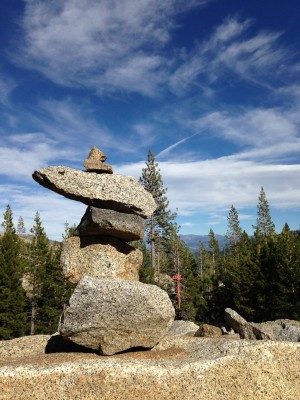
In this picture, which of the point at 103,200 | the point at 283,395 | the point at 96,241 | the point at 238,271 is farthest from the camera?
the point at 238,271

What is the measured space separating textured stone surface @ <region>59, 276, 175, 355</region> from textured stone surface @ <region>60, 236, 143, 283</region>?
149cm

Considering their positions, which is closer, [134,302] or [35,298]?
[134,302]

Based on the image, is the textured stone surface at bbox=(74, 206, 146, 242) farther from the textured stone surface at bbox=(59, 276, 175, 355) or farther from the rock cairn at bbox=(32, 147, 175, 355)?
the textured stone surface at bbox=(59, 276, 175, 355)

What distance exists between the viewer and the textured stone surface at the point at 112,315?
43.2ft

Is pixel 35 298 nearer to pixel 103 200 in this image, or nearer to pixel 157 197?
pixel 157 197

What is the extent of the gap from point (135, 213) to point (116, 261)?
88.2 inches

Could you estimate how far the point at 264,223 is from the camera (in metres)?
88.6

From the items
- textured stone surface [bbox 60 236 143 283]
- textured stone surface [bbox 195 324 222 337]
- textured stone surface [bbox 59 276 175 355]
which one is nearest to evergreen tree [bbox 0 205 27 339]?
textured stone surface [bbox 195 324 222 337]

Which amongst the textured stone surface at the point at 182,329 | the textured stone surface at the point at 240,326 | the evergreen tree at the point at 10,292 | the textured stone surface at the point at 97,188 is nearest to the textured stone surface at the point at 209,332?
the textured stone surface at the point at 240,326

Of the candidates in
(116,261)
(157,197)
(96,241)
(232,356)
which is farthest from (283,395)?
(157,197)

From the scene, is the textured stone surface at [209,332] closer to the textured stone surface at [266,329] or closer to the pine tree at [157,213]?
the textured stone surface at [266,329]

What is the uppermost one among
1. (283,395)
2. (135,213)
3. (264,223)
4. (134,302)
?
(264,223)

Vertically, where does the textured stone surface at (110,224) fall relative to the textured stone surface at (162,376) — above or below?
above

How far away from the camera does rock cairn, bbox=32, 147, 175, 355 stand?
43.6 feet
